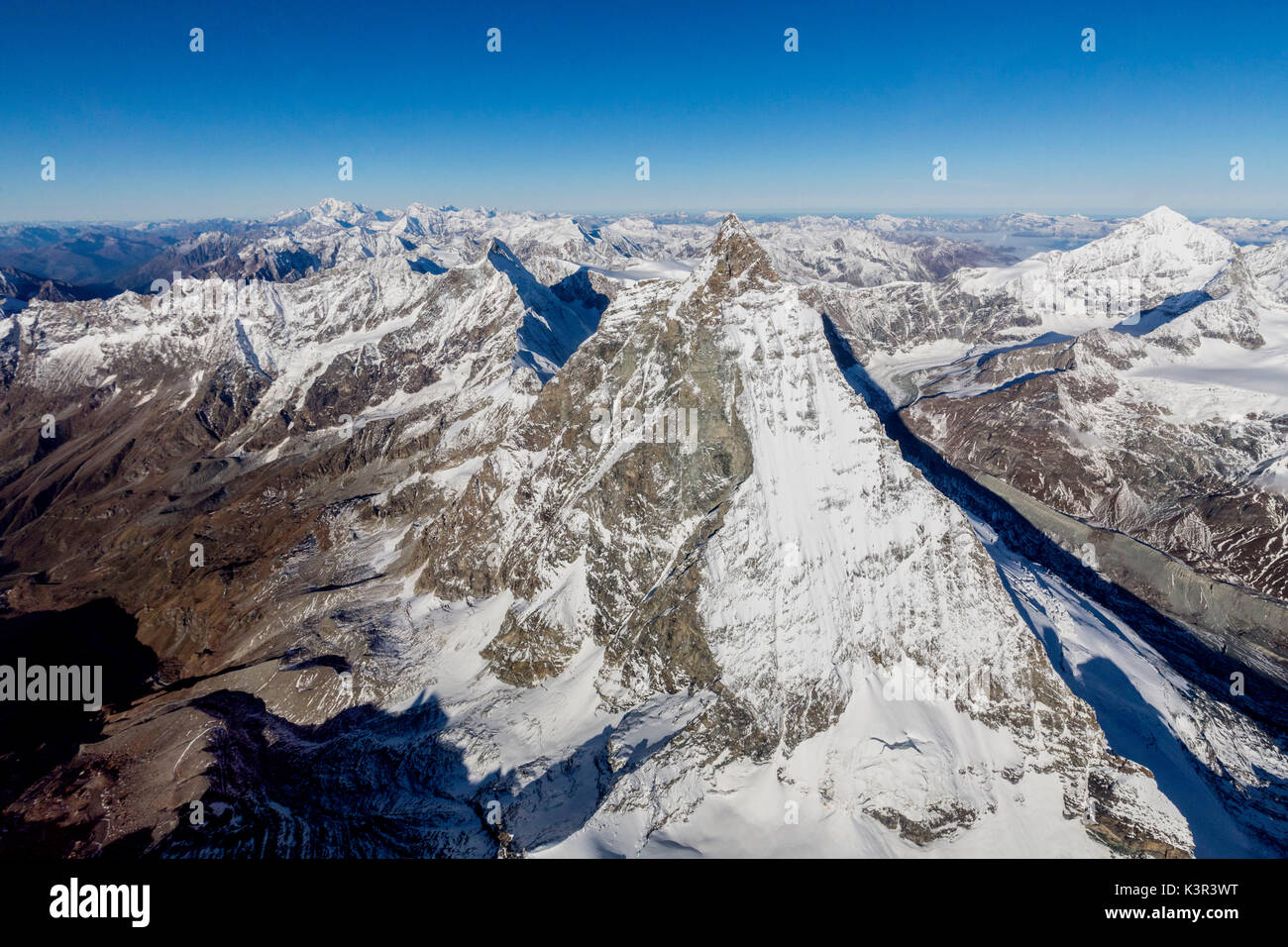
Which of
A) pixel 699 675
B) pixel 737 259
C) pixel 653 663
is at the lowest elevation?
pixel 699 675

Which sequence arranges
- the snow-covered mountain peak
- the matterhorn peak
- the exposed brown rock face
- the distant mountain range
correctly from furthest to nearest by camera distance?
the matterhorn peak → the snow-covered mountain peak → the exposed brown rock face → the distant mountain range

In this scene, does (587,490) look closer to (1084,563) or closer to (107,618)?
(1084,563)

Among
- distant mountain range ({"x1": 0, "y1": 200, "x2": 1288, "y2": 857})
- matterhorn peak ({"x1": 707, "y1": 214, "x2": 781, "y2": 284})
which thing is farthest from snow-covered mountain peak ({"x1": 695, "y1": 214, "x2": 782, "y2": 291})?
distant mountain range ({"x1": 0, "y1": 200, "x2": 1288, "y2": 857})

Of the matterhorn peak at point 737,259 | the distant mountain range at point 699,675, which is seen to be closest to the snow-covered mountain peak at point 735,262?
the matterhorn peak at point 737,259

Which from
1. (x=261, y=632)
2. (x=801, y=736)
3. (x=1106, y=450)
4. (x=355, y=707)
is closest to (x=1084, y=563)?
(x=1106, y=450)

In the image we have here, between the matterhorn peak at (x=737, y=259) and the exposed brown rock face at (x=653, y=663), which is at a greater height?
the matterhorn peak at (x=737, y=259)

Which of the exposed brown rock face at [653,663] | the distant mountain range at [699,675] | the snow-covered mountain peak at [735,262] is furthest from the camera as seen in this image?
the snow-covered mountain peak at [735,262]

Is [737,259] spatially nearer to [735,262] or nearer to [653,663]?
[735,262]

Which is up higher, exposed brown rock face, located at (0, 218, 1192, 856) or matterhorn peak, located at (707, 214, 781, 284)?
matterhorn peak, located at (707, 214, 781, 284)

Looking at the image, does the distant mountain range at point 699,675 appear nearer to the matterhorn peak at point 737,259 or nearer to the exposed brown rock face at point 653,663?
the exposed brown rock face at point 653,663

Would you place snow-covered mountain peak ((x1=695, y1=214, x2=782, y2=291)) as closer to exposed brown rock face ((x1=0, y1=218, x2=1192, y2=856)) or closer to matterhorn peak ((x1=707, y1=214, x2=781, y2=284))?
matterhorn peak ((x1=707, y1=214, x2=781, y2=284))

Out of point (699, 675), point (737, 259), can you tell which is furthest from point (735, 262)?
point (699, 675)
